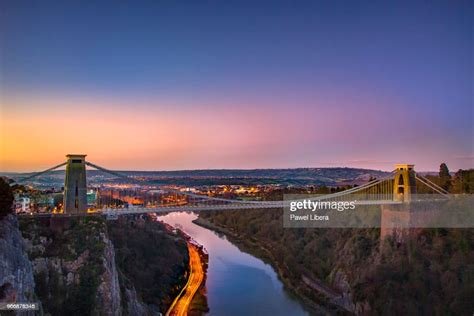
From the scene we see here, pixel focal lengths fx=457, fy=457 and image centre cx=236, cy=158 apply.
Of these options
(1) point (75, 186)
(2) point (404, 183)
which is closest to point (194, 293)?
(1) point (75, 186)

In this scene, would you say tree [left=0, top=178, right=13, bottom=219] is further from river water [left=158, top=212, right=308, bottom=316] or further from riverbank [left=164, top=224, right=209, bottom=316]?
river water [left=158, top=212, right=308, bottom=316]

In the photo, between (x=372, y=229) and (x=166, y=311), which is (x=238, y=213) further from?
(x=166, y=311)

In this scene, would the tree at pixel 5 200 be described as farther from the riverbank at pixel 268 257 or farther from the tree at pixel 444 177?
the tree at pixel 444 177

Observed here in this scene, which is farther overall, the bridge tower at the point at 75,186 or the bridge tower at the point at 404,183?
the bridge tower at the point at 404,183

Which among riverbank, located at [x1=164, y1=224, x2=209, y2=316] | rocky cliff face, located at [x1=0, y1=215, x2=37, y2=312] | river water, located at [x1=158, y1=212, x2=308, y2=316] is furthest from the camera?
river water, located at [x1=158, y1=212, x2=308, y2=316]

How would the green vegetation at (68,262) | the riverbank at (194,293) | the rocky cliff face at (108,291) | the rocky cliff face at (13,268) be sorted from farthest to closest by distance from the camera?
the riverbank at (194,293) < the rocky cliff face at (108,291) < the green vegetation at (68,262) < the rocky cliff face at (13,268)

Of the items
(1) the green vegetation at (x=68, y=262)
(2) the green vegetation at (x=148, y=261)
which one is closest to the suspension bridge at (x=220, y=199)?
(1) the green vegetation at (x=68, y=262)

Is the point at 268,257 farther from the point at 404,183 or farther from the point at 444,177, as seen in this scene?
the point at 444,177

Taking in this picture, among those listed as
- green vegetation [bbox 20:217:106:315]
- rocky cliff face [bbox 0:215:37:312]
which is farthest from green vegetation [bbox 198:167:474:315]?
rocky cliff face [bbox 0:215:37:312]
